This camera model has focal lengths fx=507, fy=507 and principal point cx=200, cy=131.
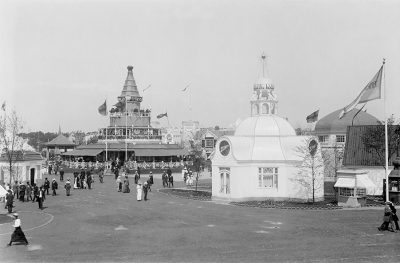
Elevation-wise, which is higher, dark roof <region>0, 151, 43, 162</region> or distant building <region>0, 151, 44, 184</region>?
dark roof <region>0, 151, 43, 162</region>

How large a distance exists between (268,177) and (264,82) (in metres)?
7.93

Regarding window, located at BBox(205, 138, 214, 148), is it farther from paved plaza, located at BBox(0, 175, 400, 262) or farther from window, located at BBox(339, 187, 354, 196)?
window, located at BBox(339, 187, 354, 196)

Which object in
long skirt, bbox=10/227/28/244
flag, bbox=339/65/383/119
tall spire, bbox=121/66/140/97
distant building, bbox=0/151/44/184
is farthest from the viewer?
tall spire, bbox=121/66/140/97

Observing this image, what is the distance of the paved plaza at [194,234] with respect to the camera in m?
17.4

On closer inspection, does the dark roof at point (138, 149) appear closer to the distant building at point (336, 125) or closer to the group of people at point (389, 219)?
the distant building at point (336, 125)

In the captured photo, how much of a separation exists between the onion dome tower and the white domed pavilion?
227 centimetres

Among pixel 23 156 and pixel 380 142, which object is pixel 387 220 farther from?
pixel 23 156

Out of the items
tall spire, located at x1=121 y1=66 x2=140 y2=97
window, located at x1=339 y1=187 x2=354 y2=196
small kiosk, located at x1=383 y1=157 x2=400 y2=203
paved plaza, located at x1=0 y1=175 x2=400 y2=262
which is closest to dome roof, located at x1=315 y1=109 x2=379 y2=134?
tall spire, located at x1=121 y1=66 x2=140 y2=97

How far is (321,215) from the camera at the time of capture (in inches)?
1073

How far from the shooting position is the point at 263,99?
38.0m

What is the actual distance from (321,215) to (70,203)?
15779mm

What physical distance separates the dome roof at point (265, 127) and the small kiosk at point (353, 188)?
19.4 ft

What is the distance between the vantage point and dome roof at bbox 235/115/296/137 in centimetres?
3619

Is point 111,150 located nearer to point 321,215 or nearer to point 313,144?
point 313,144
